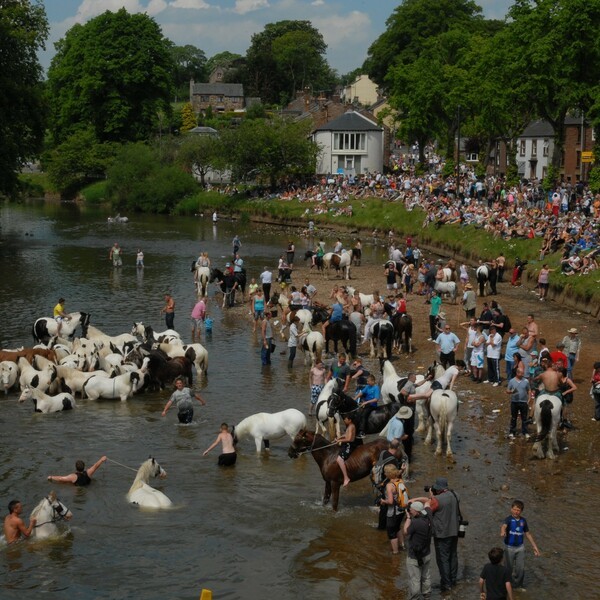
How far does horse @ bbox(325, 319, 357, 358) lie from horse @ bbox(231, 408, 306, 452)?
8.56 metres

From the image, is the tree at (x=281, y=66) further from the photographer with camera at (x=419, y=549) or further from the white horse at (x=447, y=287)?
the photographer with camera at (x=419, y=549)

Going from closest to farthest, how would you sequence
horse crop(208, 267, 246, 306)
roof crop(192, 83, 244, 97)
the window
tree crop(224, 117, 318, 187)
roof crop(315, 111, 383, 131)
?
horse crop(208, 267, 246, 306) < tree crop(224, 117, 318, 187) < roof crop(315, 111, 383, 131) < the window < roof crop(192, 83, 244, 97)

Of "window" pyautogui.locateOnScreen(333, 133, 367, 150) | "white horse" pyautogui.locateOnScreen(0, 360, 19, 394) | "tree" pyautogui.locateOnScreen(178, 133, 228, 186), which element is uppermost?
"window" pyautogui.locateOnScreen(333, 133, 367, 150)

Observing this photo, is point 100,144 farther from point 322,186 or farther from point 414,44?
point 414,44

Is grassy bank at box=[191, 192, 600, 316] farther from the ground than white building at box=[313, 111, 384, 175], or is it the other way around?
white building at box=[313, 111, 384, 175]

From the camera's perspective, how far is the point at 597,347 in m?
27.9

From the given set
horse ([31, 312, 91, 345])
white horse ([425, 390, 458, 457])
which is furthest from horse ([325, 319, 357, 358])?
white horse ([425, 390, 458, 457])

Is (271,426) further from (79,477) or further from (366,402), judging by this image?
(79,477)

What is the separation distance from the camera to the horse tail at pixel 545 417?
60.0 feet

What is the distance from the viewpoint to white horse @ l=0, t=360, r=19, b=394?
23.9 m

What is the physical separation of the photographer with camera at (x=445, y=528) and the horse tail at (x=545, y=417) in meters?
5.69

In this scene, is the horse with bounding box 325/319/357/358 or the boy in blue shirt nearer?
the boy in blue shirt

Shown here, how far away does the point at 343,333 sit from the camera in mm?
27750

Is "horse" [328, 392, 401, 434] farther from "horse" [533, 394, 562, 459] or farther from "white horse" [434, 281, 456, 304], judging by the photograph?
"white horse" [434, 281, 456, 304]
